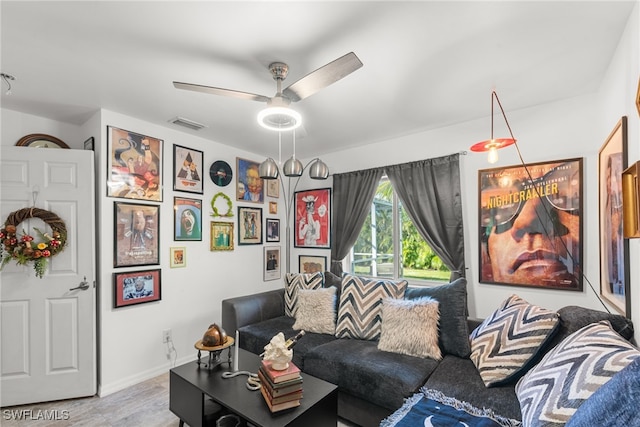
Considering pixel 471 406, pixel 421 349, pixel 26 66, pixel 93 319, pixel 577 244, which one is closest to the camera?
pixel 471 406

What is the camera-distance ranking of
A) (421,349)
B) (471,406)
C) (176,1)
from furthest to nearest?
(421,349) → (471,406) → (176,1)


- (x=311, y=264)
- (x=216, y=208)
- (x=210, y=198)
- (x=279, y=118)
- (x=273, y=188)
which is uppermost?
(x=279, y=118)

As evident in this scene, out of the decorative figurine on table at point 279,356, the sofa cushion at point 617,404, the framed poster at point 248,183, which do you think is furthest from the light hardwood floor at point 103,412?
the framed poster at point 248,183

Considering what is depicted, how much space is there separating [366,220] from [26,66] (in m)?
3.32

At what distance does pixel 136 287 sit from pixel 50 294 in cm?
62

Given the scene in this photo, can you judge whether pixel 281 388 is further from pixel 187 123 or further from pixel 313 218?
pixel 313 218

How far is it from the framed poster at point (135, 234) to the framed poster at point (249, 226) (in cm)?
107

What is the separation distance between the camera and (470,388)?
1748 millimetres

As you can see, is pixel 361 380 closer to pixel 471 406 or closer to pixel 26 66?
pixel 471 406

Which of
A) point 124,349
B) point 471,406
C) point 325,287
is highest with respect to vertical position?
point 325,287

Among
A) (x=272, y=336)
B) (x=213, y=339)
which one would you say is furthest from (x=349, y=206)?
(x=213, y=339)

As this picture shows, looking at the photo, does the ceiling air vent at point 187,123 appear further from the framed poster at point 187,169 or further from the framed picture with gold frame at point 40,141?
the framed picture with gold frame at point 40,141

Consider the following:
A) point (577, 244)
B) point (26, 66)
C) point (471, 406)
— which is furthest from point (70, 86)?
point (577, 244)

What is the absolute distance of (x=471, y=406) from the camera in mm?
1619
